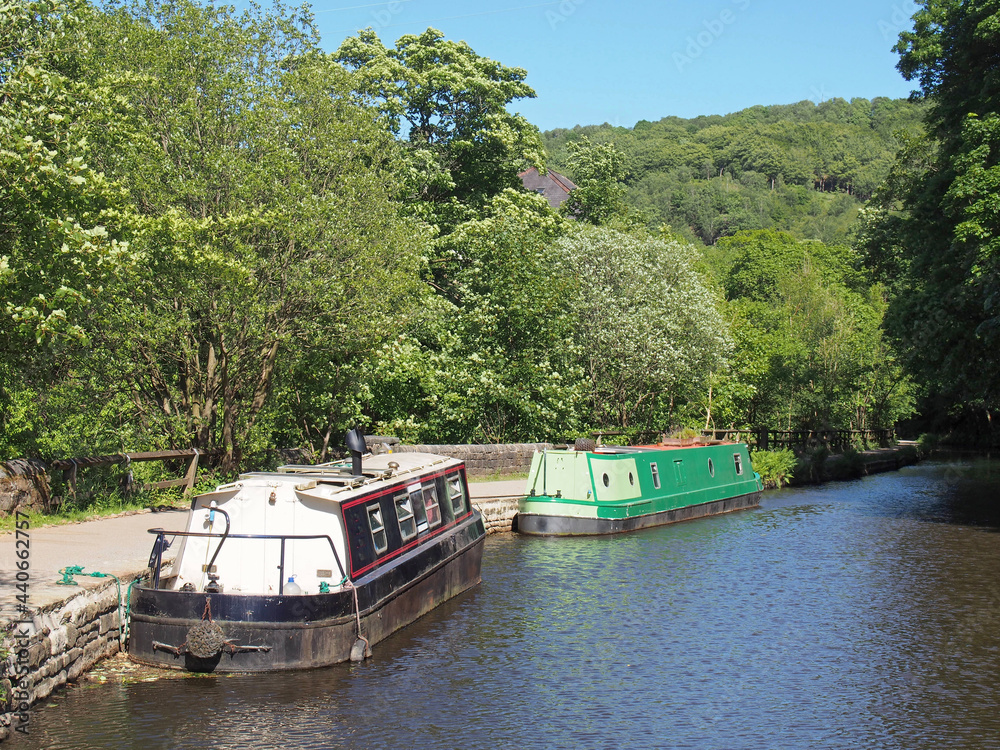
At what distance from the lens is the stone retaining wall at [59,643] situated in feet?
28.9

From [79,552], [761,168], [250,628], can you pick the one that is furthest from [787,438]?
[761,168]

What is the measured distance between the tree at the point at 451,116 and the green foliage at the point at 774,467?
558 inches

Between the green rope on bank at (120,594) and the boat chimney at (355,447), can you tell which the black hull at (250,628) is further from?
the boat chimney at (355,447)

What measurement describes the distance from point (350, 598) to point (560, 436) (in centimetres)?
1718

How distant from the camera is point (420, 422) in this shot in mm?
26984

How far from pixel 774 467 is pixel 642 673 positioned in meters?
22.7

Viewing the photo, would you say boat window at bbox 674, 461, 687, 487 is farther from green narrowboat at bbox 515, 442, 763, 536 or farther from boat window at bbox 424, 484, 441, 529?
boat window at bbox 424, 484, 441, 529

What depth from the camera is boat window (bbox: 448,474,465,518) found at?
1590 cm

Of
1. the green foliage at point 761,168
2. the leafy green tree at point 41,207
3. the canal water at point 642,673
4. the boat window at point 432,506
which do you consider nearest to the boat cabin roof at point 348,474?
the boat window at point 432,506

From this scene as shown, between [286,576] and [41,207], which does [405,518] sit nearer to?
[286,576]

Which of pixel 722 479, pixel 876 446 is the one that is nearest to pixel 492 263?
pixel 722 479

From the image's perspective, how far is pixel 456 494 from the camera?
16203 mm

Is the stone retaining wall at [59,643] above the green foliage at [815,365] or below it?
below

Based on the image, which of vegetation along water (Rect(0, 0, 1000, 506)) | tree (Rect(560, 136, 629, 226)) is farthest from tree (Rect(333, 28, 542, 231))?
tree (Rect(560, 136, 629, 226))
